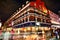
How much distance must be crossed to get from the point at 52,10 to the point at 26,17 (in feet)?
1.95

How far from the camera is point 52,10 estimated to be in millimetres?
3217

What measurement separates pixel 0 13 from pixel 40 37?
39.4 inches

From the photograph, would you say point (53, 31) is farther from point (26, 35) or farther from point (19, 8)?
point (19, 8)

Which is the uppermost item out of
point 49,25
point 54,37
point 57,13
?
point 57,13

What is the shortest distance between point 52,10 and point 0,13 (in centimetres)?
113

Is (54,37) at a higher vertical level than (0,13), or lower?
lower

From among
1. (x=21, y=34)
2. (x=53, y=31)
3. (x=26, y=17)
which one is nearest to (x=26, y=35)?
(x=21, y=34)

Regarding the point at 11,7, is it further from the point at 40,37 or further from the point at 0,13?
the point at 40,37

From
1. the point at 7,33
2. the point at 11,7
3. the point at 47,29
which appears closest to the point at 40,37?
the point at 47,29

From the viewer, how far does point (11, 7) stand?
3.21m

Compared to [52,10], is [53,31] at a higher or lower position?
lower

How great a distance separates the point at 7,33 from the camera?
3.08 m

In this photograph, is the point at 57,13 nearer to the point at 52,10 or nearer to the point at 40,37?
the point at 52,10

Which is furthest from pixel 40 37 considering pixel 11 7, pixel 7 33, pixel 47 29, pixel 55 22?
pixel 11 7
